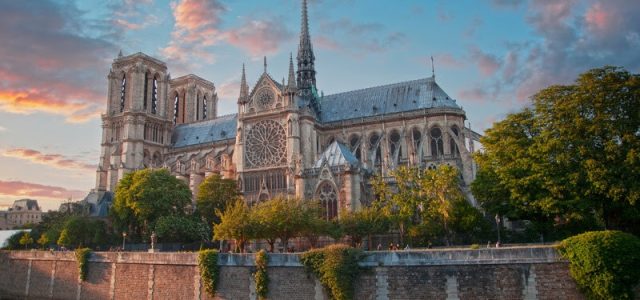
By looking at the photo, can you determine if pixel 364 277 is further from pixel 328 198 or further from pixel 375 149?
pixel 375 149

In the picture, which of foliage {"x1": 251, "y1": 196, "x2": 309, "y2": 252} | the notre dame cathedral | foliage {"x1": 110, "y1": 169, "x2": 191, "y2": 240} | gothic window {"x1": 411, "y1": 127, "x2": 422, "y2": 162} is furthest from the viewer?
gothic window {"x1": 411, "y1": 127, "x2": 422, "y2": 162}

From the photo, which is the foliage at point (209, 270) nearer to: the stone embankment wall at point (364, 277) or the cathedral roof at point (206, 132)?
the stone embankment wall at point (364, 277)

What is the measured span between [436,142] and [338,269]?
38.4 metres

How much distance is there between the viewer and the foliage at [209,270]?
101 ft

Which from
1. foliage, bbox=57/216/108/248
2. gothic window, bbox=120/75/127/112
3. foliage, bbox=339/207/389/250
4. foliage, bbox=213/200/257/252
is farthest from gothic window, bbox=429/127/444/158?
gothic window, bbox=120/75/127/112

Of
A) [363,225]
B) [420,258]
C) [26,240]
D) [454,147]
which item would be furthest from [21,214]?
[420,258]

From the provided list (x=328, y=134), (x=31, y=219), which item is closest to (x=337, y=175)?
(x=328, y=134)

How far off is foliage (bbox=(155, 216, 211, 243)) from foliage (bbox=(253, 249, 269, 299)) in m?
18.1

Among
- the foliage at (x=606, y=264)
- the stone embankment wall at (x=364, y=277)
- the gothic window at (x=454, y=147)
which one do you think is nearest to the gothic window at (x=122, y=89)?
the stone embankment wall at (x=364, y=277)

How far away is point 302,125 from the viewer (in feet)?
204

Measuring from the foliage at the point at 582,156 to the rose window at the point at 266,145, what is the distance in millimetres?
31959

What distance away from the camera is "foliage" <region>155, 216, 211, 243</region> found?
4519cm

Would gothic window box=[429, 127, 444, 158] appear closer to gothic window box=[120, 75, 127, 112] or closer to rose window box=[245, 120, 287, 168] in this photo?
rose window box=[245, 120, 287, 168]

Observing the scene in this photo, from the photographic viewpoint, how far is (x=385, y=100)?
224 ft
